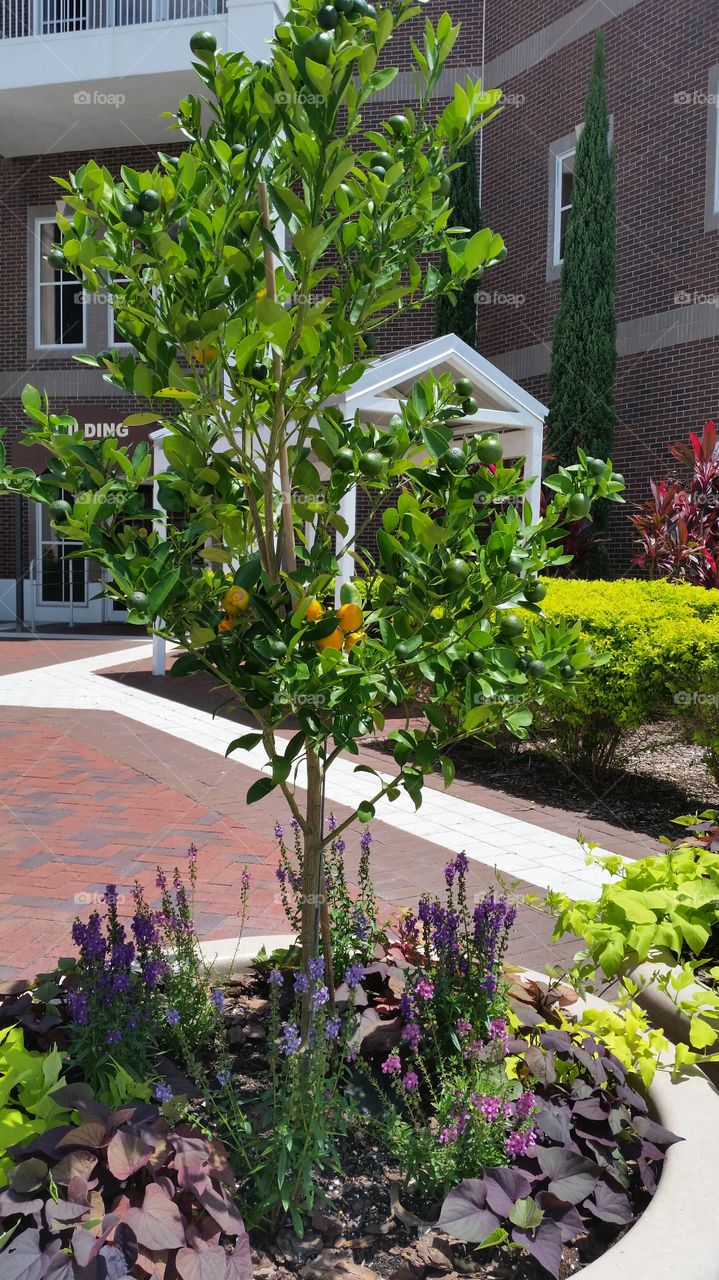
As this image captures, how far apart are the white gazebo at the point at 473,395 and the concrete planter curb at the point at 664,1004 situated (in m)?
6.76

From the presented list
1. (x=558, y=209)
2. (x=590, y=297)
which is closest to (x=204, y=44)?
(x=590, y=297)

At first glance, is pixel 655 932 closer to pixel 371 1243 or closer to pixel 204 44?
pixel 371 1243

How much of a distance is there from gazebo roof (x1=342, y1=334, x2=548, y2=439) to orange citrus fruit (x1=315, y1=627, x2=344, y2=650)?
7.36 meters

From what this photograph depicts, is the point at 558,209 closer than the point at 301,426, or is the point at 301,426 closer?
the point at 301,426

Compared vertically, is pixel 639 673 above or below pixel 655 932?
above

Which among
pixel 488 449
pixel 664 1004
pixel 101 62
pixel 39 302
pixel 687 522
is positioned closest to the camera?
pixel 488 449

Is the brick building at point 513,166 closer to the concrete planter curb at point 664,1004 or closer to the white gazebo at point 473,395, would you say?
the white gazebo at point 473,395

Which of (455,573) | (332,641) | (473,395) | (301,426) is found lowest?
(332,641)

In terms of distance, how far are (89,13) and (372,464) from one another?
59.3 ft

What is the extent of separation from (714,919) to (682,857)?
8.9 inches

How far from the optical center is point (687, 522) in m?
10.5

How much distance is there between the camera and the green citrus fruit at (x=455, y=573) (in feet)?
5.55

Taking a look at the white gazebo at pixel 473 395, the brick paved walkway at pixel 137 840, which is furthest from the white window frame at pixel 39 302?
the brick paved walkway at pixel 137 840

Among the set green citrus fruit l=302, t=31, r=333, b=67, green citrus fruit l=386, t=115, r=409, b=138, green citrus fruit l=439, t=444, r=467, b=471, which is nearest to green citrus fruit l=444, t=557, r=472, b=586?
green citrus fruit l=439, t=444, r=467, b=471
